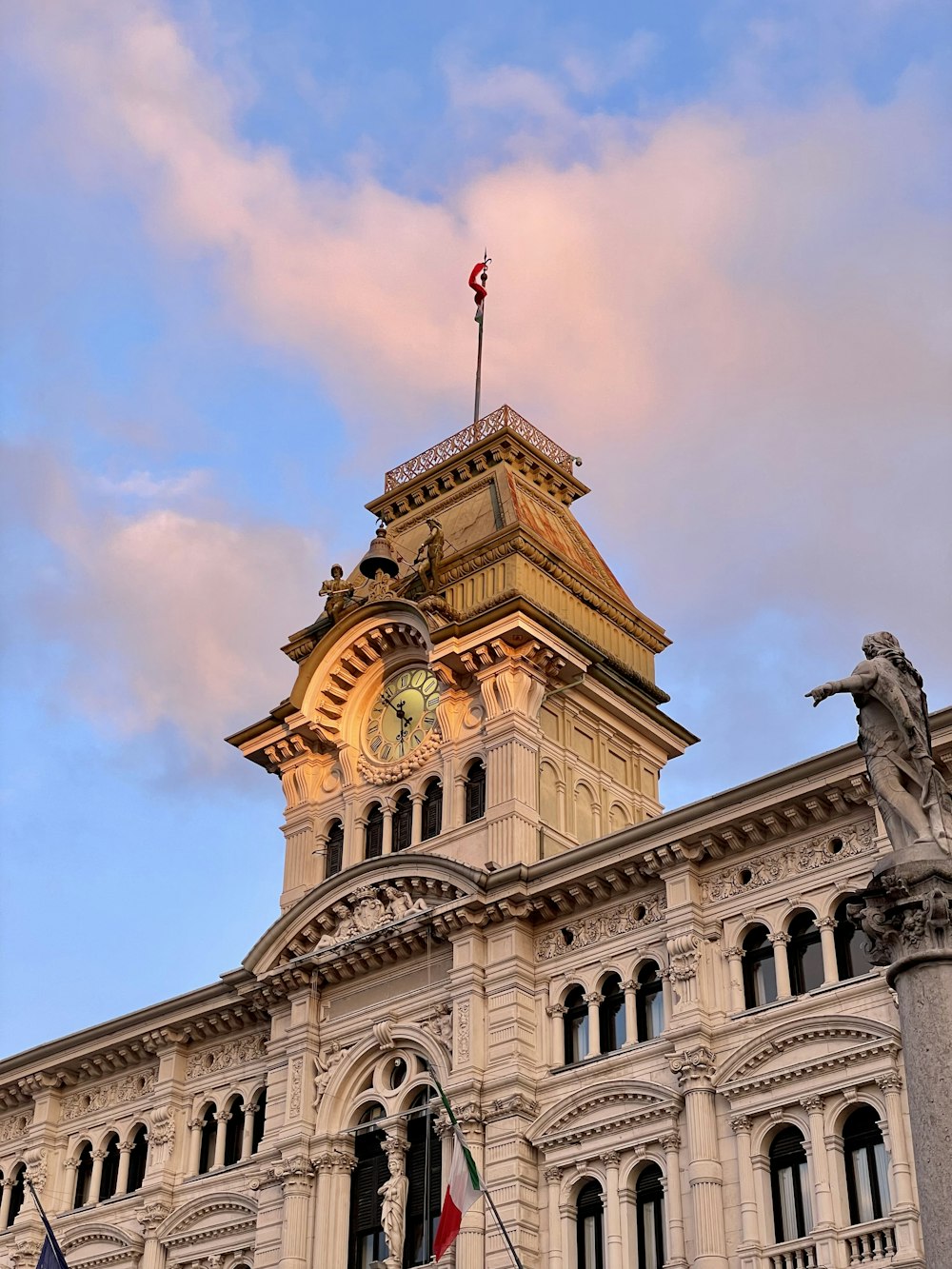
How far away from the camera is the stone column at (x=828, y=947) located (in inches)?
1309

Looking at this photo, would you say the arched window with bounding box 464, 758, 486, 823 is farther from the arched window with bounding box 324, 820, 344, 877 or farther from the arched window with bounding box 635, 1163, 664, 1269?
the arched window with bounding box 635, 1163, 664, 1269

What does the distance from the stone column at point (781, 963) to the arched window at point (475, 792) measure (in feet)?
29.5

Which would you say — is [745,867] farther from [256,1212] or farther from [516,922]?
[256,1212]

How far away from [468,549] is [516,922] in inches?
419

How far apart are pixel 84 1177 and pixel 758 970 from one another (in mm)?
19928

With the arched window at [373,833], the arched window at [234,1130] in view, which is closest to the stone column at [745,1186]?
the arched window at [373,833]

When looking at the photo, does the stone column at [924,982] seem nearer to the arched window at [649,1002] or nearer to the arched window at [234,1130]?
the arched window at [649,1002]

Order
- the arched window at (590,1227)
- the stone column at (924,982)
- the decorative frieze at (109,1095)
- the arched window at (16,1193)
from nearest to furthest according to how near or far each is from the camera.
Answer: the stone column at (924,982)
the arched window at (590,1227)
the decorative frieze at (109,1095)
the arched window at (16,1193)

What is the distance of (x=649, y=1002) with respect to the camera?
36.2m

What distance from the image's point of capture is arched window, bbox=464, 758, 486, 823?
41.8 m

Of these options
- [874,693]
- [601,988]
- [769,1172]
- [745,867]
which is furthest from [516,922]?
A: [874,693]

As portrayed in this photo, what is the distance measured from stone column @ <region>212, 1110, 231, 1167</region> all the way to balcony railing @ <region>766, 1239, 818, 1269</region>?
15.2m

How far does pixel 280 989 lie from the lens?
4194 cm

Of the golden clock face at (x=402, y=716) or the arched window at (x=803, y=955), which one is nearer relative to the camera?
the arched window at (x=803, y=955)
